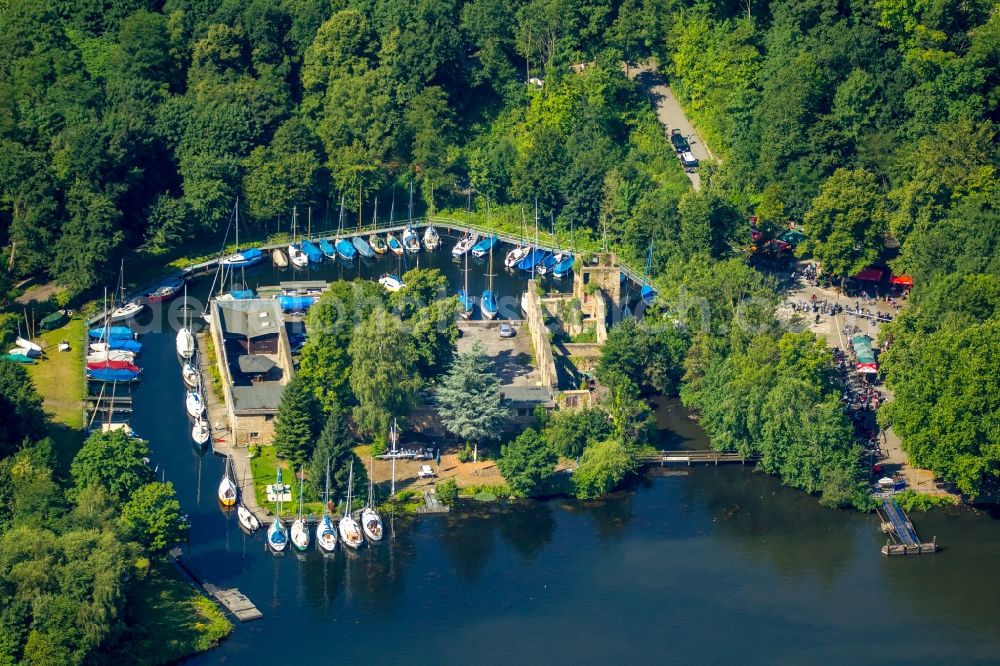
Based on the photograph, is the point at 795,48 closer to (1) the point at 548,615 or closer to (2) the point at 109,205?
(2) the point at 109,205

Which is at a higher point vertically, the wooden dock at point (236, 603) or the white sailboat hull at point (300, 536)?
the white sailboat hull at point (300, 536)

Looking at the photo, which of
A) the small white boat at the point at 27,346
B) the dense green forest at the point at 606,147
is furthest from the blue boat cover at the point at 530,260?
the small white boat at the point at 27,346

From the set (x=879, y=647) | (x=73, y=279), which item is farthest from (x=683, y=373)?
(x=73, y=279)

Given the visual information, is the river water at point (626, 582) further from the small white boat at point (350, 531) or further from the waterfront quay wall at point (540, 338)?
the waterfront quay wall at point (540, 338)

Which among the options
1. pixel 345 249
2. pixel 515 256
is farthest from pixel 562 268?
pixel 345 249

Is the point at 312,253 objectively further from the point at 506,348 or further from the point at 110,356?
the point at 110,356

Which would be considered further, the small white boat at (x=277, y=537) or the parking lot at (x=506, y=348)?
the parking lot at (x=506, y=348)

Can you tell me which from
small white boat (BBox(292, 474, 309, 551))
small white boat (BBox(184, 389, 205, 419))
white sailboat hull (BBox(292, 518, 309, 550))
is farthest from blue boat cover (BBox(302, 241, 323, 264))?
white sailboat hull (BBox(292, 518, 309, 550))

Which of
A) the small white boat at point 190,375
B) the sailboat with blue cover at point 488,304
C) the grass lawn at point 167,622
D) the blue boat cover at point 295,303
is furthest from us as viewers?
the sailboat with blue cover at point 488,304
